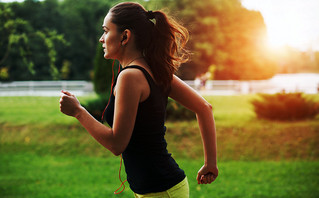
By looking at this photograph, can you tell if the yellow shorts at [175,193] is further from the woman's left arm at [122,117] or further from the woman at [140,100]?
the woman's left arm at [122,117]

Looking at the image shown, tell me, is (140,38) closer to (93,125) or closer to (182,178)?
(93,125)

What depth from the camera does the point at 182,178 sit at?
5.94 ft

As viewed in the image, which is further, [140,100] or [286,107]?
[286,107]

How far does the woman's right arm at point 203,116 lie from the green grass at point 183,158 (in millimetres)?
4567

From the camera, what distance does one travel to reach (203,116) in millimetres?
1961

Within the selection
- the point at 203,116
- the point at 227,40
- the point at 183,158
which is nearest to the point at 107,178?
the point at 183,158

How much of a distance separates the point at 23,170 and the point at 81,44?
113 ft

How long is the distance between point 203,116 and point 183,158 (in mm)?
7604

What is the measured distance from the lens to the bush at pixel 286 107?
11492 millimetres

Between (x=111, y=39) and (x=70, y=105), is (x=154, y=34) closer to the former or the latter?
(x=111, y=39)

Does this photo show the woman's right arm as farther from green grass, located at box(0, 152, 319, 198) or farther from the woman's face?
green grass, located at box(0, 152, 319, 198)

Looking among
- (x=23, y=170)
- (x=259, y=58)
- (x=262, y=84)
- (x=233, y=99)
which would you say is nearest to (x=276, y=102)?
(x=233, y=99)

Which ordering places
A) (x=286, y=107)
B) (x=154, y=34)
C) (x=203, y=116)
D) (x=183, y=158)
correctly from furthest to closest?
(x=286, y=107) → (x=183, y=158) → (x=203, y=116) → (x=154, y=34)

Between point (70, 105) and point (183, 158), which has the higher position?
point (70, 105)
